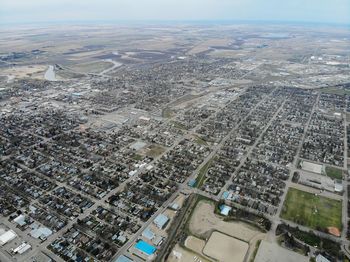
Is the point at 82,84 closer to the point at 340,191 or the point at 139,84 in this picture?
the point at 139,84

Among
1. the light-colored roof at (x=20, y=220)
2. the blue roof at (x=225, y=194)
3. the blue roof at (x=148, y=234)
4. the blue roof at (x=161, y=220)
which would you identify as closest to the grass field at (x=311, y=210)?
the blue roof at (x=225, y=194)

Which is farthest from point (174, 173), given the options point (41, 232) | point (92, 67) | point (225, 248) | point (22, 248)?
point (92, 67)

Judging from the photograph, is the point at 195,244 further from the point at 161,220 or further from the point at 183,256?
the point at 161,220

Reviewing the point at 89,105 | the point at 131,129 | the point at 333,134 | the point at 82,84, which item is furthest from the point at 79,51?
the point at 333,134

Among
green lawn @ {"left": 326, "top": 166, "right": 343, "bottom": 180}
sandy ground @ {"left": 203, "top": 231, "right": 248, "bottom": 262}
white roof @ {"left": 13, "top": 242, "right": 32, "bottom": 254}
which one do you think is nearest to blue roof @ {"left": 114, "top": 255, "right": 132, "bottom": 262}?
sandy ground @ {"left": 203, "top": 231, "right": 248, "bottom": 262}

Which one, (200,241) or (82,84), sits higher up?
(82,84)

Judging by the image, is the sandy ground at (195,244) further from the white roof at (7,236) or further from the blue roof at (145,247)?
the white roof at (7,236)
